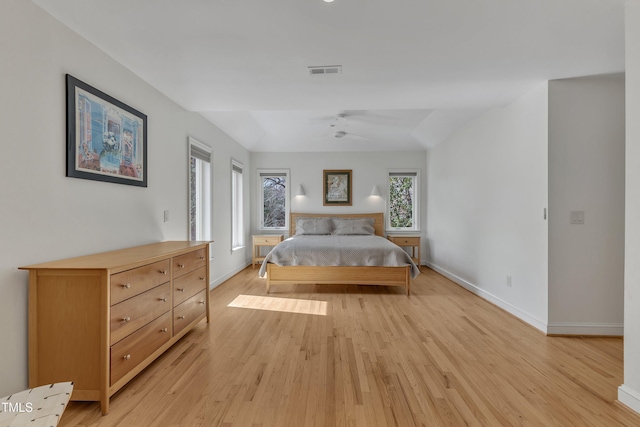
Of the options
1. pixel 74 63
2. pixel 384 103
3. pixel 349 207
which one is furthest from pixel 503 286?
pixel 74 63

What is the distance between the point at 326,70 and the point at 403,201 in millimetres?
4280

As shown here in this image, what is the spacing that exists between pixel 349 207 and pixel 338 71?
397 centimetres

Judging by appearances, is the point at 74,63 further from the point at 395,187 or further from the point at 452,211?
the point at 395,187

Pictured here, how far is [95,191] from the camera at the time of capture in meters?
2.18

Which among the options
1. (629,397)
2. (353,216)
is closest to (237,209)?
(353,216)

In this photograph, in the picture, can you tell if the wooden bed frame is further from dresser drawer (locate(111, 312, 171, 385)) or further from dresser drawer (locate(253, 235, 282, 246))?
dresser drawer (locate(111, 312, 171, 385))

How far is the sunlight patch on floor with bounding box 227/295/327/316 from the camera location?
3.43 meters

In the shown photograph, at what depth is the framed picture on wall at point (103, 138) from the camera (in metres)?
1.98

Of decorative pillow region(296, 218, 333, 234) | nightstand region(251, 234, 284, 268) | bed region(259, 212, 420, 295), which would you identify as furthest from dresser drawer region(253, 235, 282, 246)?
bed region(259, 212, 420, 295)

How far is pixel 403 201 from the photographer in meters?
6.35

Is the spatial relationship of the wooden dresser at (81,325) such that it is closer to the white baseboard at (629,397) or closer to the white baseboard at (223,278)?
the white baseboard at (223,278)

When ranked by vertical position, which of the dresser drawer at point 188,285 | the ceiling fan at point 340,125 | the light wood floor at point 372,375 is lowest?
the light wood floor at point 372,375

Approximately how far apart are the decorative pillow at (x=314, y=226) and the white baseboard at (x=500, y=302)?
Result: 222 centimetres

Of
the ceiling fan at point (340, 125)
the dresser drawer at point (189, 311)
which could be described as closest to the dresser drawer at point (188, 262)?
the dresser drawer at point (189, 311)
